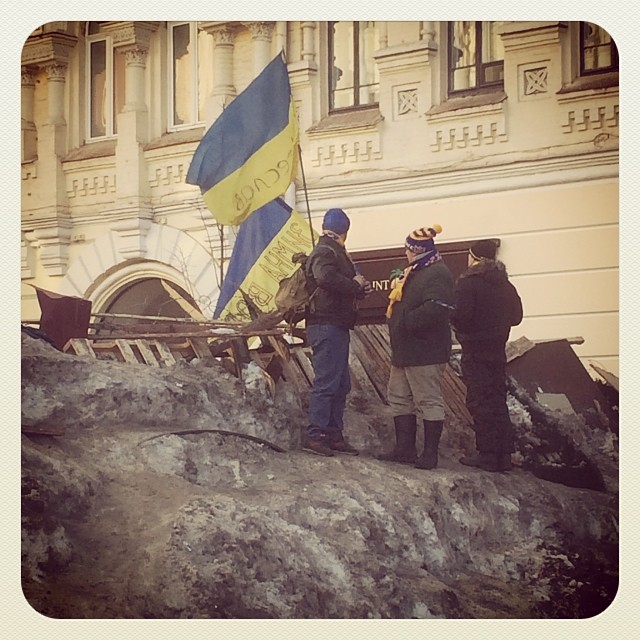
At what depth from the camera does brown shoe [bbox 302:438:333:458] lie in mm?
3781

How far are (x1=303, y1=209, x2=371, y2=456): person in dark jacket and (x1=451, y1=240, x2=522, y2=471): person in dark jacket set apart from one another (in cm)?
30

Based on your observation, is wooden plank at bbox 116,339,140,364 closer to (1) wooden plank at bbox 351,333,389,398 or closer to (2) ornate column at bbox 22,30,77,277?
(2) ornate column at bbox 22,30,77,277

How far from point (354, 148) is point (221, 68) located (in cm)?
43

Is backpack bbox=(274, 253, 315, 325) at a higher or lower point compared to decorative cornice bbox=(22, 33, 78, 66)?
lower

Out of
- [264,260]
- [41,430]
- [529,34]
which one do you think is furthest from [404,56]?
[41,430]

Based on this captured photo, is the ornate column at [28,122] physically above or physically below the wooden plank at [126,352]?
above

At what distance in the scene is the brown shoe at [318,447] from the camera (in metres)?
3.78

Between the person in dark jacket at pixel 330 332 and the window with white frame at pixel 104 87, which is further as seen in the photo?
the window with white frame at pixel 104 87

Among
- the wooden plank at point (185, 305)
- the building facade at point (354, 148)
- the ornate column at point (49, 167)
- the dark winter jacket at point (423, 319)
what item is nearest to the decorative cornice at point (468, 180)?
the building facade at point (354, 148)

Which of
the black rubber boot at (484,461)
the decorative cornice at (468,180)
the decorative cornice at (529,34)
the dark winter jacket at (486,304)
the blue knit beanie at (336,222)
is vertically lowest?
the black rubber boot at (484,461)

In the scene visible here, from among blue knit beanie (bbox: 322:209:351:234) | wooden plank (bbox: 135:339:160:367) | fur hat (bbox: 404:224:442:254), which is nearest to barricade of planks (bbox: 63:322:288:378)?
wooden plank (bbox: 135:339:160:367)

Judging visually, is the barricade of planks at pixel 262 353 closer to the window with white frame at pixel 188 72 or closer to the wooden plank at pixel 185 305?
the wooden plank at pixel 185 305

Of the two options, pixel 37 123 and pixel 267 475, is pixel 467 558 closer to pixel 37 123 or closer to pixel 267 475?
pixel 267 475

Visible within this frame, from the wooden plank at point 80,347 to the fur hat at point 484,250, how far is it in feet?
3.55
